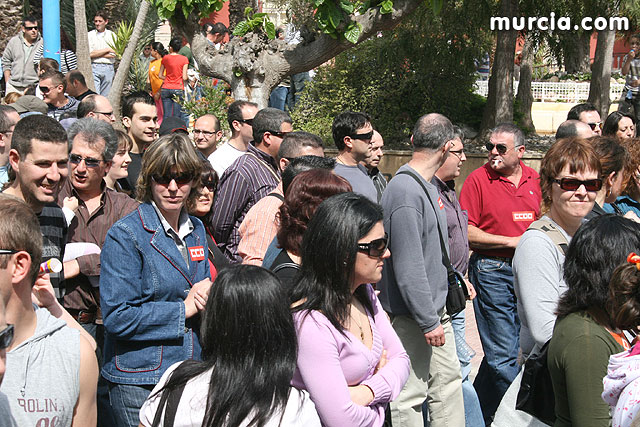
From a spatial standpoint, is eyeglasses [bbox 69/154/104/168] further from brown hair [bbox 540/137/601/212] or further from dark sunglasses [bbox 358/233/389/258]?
brown hair [bbox 540/137/601/212]

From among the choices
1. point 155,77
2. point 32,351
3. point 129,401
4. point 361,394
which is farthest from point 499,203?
point 155,77

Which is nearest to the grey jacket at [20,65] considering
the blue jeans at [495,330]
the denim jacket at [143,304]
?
the blue jeans at [495,330]

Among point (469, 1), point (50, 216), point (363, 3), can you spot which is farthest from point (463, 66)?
point (50, 216)

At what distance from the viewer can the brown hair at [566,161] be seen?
154 inches

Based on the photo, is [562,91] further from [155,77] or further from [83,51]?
[83,51]

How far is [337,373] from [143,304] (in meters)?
1.03

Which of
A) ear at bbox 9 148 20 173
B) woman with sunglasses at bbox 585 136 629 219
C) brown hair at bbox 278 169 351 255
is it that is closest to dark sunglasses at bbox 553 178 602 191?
woman with sunglasses at bbox 585 136 629 219

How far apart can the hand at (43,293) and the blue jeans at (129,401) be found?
0.65 m

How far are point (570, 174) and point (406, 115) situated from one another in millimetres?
11167

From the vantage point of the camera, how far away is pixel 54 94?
735 cm

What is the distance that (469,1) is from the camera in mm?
14406

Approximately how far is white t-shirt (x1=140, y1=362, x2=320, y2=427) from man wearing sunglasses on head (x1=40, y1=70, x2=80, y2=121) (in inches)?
214

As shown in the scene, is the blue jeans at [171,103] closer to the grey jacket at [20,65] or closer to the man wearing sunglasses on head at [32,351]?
the grey jacket at [20,65]

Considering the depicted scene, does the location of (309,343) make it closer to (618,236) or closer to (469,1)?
(618,236)
